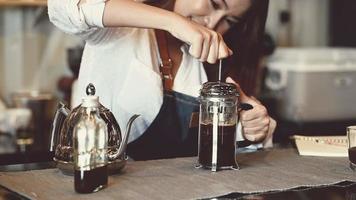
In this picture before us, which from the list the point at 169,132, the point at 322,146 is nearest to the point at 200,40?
the point at 169,132

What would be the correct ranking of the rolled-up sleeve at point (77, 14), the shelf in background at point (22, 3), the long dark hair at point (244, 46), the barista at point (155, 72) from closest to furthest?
the rolled-up sleeve at point (77, 14) < the barista at point (155, 72) < the long dark hair at point (244, 46) < the shelf in background at point (22, 3)

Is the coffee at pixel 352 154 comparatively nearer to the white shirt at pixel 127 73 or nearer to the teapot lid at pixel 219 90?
the teapot lid at pixel 219 90

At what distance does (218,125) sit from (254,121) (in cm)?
26

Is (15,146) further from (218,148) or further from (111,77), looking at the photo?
(218,148)

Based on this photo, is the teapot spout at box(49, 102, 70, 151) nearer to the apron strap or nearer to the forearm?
the forearm

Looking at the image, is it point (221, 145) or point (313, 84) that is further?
point (313, 84)

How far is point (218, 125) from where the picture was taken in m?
1.68

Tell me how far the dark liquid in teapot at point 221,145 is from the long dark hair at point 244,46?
0.53m

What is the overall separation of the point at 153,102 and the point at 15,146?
1.67 metres

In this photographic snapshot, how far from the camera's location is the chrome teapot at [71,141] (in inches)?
61.6

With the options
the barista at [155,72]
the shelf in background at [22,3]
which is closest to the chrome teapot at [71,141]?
the barista at [155,72]

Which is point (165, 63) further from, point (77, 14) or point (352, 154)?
point (352, 154)

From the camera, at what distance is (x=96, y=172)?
1.42m

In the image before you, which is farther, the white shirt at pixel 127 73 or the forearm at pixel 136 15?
the white shirt at pixel 127 73
